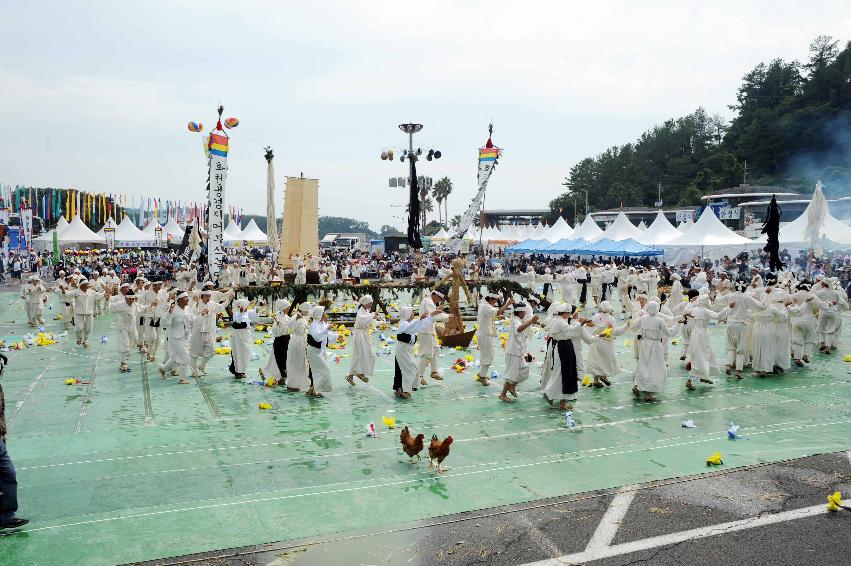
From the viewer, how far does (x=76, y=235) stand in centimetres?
4450

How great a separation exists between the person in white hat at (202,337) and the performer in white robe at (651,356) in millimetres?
7813

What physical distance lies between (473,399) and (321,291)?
887cm

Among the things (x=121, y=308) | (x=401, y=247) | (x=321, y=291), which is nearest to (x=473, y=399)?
(x=121, y=308)

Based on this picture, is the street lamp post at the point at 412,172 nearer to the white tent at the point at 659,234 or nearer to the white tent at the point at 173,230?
the white tent at the point at 659,234

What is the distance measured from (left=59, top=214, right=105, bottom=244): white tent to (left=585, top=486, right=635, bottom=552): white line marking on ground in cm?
4498

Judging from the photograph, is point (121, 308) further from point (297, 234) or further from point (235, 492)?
point (297, 234)

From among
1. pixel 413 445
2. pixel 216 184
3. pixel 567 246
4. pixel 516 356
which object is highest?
pixel 216 184

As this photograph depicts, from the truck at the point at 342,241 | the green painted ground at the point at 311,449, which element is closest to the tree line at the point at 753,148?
the truck at the point at 342,241

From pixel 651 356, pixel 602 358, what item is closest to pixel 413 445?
pixel 651 356

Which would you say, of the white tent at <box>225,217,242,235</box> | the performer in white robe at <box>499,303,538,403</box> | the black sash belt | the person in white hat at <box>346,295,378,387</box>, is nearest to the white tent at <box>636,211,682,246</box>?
the performer in white robe at <box>499,303,538,403</box>

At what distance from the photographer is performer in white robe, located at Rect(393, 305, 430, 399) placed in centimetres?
1089

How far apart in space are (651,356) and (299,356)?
19.2 ft

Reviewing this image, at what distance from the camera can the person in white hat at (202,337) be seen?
12.2m

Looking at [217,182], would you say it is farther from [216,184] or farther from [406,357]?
[406,357]
